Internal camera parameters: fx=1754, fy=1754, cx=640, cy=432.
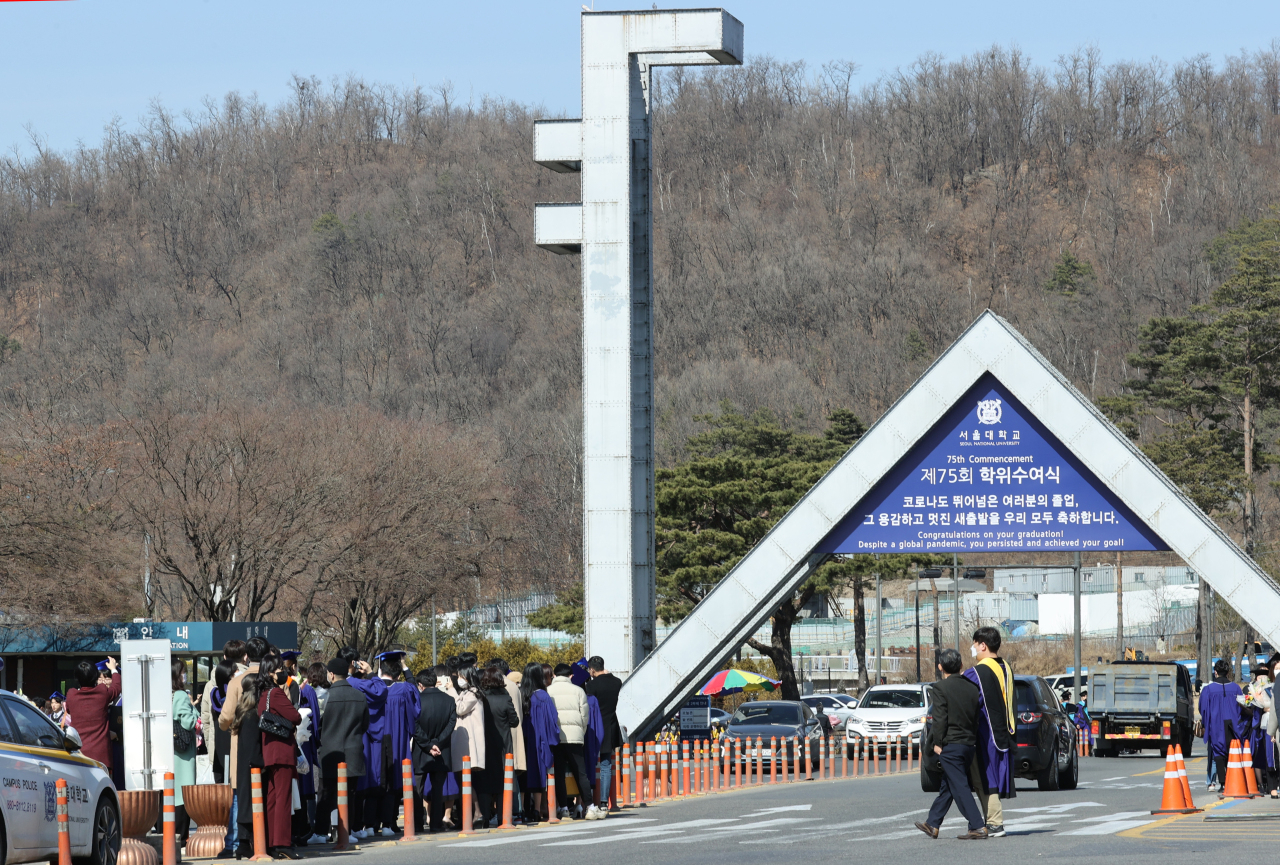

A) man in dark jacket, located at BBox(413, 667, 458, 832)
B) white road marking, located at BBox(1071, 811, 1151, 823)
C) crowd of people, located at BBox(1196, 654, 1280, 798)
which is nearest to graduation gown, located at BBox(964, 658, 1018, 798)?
white road marking, located at BBox(1071, 811, 1151, 823)

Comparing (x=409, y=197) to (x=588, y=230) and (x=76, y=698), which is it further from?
(x=76, y=698)

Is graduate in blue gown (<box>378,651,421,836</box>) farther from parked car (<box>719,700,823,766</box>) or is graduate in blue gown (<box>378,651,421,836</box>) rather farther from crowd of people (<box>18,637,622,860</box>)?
parked car (<box>719,700,823,766</box>)

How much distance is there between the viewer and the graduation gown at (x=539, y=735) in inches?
725

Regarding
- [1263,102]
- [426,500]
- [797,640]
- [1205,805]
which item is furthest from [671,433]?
[1263,102]

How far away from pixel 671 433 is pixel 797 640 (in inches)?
567

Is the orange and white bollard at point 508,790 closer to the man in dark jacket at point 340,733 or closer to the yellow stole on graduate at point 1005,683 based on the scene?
the man in dark jacket at point 340,733

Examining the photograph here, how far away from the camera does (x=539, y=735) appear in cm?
1844

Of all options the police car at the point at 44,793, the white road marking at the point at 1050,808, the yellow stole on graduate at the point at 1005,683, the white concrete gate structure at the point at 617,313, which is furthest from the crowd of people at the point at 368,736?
the white concrete gate structure at the point at 617,313

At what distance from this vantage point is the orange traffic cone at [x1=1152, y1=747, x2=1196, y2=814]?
59.8ft

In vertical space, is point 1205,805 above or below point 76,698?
below

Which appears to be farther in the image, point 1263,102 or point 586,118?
point 1263,102

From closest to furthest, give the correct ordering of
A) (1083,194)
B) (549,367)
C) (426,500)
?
(426,500) → (549,367) → (1083,194)

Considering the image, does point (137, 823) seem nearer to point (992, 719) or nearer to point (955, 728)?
point (955, 728)

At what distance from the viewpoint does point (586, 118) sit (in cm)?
2742
